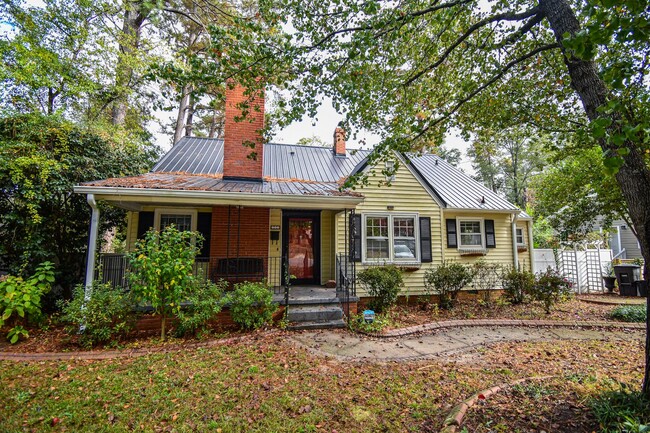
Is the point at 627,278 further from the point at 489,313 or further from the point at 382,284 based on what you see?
the point at 382,284

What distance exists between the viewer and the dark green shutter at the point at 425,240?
9102mm

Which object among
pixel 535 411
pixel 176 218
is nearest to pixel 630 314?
pixel 535 411

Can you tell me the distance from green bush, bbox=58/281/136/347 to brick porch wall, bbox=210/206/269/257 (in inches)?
111

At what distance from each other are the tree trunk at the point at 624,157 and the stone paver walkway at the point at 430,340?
2.86 metres

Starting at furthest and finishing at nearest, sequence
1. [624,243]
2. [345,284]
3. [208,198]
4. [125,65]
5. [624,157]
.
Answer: [624,243] < [125,65] < [345,284] < [208,198] < [624,157]

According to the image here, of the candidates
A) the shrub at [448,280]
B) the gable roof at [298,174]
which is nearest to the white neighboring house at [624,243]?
the gable roof at [298,174]

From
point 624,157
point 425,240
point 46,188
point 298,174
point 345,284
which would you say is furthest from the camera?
point 298,174

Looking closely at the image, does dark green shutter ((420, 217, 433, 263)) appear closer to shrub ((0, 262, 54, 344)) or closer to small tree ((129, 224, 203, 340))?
small tree ((129, 224, 203, 340))

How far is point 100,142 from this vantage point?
8.17m

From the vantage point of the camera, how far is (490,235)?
10.0m

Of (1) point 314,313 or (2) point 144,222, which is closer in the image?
(1) point 314,313

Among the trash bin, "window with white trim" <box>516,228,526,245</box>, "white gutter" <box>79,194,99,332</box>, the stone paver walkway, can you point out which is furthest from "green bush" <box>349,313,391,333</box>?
the trash bin

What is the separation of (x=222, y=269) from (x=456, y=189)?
8.56m

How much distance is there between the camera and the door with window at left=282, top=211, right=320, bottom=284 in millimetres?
9305
